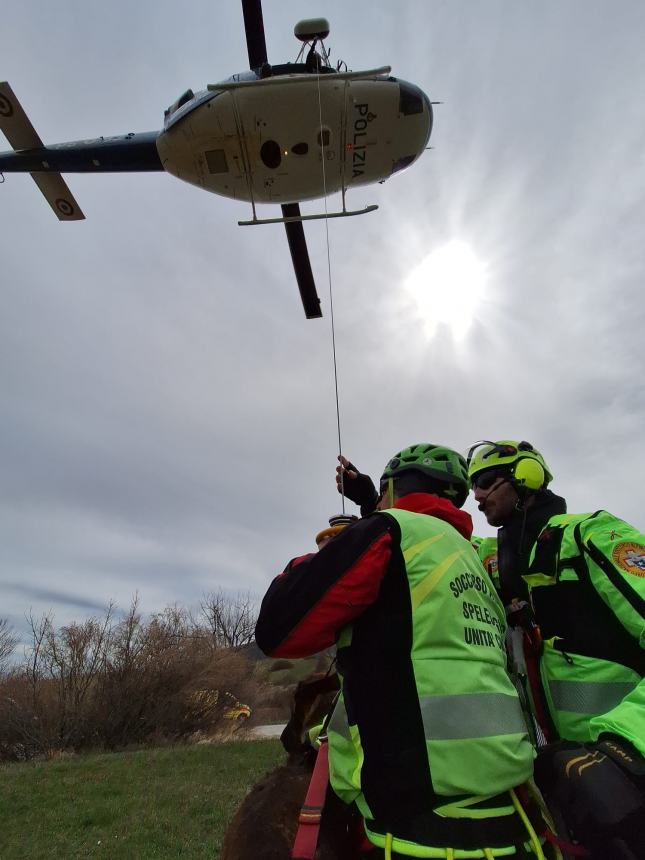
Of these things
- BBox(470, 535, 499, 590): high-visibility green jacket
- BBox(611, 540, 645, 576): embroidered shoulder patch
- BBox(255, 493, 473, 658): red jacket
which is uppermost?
BBox(470, 535, 499, 590): high-visibility green jacket

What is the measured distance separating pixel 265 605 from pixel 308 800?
0.59m

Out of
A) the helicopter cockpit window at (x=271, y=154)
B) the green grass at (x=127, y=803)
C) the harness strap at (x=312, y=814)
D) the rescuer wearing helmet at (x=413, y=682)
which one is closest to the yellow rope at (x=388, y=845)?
the rescuer wearing helmet at (x=413, y=682)

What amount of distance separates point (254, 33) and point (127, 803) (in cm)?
1264

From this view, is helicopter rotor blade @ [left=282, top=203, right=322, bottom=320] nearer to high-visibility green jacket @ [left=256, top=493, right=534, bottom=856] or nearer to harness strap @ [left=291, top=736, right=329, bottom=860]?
high-visibility green jacket @ [left=256, top=493, right=534, bottom=856]

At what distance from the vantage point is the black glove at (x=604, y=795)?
1.23 meters

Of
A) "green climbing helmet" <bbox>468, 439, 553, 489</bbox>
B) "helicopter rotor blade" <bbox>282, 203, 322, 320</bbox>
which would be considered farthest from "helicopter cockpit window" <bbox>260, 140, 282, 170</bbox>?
"green climbing helmet" <bbox>468, 439, 553, 489</bbox>

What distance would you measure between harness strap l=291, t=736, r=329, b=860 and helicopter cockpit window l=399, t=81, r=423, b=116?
9.18 metres

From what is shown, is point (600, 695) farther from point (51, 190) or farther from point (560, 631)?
point (51, 190)

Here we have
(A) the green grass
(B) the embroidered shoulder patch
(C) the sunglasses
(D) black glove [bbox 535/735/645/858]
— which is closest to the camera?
(D) black glove [bbox 535/735/645/858]

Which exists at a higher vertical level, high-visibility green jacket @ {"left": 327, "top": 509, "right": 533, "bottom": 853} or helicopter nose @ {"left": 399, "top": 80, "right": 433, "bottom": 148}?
helicopter nose @ {"left": 399, "top": 80, "right": 433, "bottom": 148}

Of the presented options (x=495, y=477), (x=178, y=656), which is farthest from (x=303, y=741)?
(x=178, y=656)

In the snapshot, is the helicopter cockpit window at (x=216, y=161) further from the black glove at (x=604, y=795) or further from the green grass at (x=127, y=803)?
the green grass at (x=127, y=803)

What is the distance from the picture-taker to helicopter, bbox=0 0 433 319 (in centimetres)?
794

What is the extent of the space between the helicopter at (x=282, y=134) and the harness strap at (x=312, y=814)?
728 cm
